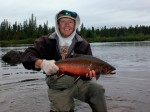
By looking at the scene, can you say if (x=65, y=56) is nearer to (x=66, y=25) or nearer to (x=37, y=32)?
(x=66, y=25)

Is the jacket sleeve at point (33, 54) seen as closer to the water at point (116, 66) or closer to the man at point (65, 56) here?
the man at point (65, 56)

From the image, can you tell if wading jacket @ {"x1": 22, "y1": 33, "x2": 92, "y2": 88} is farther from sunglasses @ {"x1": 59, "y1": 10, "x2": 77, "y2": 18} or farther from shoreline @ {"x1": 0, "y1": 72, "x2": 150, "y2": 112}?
shoreline @ {"x1": 0, "y1": 72, "x2": 150, "y2": 112}

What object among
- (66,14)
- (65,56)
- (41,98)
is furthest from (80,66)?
(41,98)

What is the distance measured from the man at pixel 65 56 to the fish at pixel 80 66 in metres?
0.59

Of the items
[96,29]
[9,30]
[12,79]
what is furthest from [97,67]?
[96,29]

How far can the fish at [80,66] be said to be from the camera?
5379 millimetres

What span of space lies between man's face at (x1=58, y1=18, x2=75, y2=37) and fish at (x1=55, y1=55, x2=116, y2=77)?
0.84m

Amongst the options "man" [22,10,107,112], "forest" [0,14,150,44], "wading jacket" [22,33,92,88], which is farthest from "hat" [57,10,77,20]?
"forest" [0,14,150,44]

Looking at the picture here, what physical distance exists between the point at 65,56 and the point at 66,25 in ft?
1.97

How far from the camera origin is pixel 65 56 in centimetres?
623

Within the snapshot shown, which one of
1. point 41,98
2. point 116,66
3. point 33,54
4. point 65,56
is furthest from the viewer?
point 116,66

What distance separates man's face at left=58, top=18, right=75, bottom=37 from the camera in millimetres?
6078

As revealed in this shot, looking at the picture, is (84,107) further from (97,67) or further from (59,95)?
(97,67)

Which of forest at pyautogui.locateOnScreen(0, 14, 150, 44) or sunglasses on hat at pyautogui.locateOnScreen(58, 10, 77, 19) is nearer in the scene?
sunglasses on hat at pyautogui.locateOnScreen(58, 10, 77, 19)
